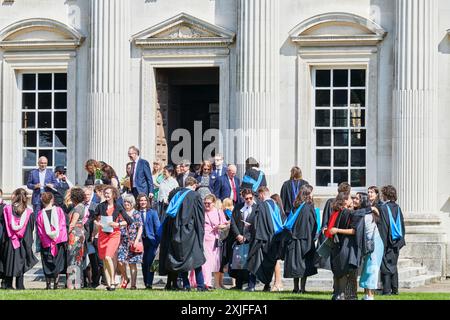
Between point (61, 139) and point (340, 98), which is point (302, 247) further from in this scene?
point (61, 139)

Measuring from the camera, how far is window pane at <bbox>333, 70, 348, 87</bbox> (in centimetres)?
3216

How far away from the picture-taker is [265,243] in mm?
26750

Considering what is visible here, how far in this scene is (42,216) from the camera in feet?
87.8

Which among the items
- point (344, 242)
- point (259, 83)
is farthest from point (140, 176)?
point (344, 242)

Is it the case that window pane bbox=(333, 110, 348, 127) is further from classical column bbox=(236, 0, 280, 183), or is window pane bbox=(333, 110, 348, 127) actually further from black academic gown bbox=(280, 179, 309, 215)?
black academic gown bbox=(280, 179, 309, 215)

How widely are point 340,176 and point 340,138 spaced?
80cm

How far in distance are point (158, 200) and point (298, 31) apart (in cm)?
512

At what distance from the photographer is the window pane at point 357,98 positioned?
3203 cm

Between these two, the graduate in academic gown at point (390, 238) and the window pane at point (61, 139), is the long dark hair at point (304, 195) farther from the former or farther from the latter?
the window pane at point (61, 139)

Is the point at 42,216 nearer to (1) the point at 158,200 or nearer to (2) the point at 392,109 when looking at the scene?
(1) the point at 158,200

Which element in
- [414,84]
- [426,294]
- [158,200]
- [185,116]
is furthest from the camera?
[185,116]

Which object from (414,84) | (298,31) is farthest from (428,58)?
(298,31)

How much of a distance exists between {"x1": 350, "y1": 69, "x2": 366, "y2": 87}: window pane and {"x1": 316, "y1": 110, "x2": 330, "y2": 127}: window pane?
0.81 metres

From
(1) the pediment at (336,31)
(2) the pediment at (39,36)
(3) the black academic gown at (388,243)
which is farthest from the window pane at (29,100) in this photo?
(3) the black academic gown at (388,243)
